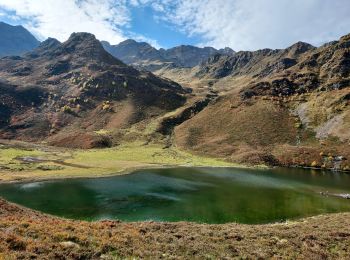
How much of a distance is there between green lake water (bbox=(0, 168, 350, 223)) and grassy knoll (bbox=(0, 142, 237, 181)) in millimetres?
8913

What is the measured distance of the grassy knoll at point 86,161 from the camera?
97500 mm

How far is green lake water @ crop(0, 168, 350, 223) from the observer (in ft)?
195

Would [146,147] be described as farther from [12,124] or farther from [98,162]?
[12,124]

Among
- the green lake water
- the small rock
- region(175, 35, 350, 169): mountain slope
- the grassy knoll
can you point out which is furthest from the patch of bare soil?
region(175, 35, 350, 169): mountain slope

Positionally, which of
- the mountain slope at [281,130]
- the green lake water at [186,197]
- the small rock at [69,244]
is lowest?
the green lake water at [186,197]

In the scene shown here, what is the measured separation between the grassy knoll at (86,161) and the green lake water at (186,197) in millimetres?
8913

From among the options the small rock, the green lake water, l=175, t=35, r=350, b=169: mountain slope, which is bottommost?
the green lake water

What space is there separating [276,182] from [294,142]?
199 feet

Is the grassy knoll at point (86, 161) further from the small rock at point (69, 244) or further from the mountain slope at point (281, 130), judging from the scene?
the small rock at point (69, 244)

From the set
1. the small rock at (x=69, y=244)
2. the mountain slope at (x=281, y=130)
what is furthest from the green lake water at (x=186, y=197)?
the small rock at (x=69, y=244)

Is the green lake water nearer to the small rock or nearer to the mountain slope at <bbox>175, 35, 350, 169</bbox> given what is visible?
the mountain slope at <bbox>175, 35, 350, 169</bbox>

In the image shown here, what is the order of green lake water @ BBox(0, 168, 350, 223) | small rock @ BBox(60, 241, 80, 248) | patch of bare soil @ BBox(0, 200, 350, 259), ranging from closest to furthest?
patch of bare soil @ BBox(0, 200, 350, 259)
small rock @ BBox(60, 241, 80, 248)
green lake water @ BBox(0, 168, 350, 223)

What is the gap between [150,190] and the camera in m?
80.6

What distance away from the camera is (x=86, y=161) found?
12200 cm
